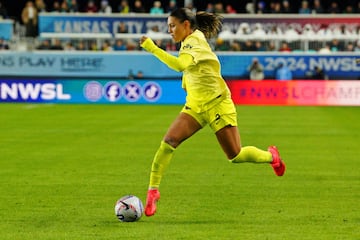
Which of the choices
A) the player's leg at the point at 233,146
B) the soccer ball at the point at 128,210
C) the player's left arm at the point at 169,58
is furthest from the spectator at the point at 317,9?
the soccer ball at the point at 128,210

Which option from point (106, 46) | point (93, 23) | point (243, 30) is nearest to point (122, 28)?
point (106, 46)

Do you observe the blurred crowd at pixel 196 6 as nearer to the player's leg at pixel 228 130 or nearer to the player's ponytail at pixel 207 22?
the player's ponytail at pixel 207 22

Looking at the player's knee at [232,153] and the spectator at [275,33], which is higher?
the player's knee at [232,153]

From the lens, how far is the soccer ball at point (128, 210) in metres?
9.07

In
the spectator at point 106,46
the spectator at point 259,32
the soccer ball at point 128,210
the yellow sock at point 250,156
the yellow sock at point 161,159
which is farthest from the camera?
the spectator at point 106,46

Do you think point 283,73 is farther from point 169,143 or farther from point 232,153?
point 169,143

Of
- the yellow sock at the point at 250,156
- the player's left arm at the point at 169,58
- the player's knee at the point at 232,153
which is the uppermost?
the player's left arm at the point at 169,58

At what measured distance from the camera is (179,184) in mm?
12336

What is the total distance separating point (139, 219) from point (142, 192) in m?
2.17

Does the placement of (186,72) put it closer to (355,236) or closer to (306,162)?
(355,236)

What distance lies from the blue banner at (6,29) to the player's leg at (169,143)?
3505cm

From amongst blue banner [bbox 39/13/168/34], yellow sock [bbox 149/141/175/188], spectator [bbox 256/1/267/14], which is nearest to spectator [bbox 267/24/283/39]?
spectator [bbox 256/1/267/14]

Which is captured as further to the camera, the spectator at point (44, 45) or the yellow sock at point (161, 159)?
the spectator at point (44, 45)

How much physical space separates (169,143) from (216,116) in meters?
0.61
